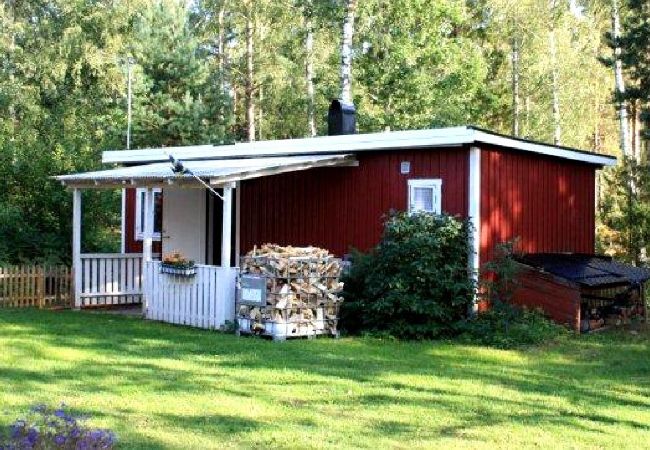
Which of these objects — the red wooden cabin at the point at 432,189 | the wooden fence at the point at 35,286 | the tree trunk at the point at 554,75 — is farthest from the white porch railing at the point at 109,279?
the tree trunk at the point at 554,75

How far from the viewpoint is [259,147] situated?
50.4ft

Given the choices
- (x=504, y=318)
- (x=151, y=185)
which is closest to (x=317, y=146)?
(x=151, y=185)

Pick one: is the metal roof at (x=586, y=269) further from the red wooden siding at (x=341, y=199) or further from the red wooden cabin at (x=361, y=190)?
the red wooden siding at (x=341, y=199)

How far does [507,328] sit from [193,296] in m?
4.58

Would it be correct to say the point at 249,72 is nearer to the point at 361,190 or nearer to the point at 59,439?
the point at 361,190

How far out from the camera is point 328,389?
8055 mm

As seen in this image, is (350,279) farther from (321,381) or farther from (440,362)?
(321,381)

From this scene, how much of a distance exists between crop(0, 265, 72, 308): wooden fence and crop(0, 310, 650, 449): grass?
3037 millimetres

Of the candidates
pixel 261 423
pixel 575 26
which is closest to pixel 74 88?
pixel 575 26

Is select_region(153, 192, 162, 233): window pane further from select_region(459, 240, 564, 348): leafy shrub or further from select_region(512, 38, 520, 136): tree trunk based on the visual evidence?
select_region(512, 38, 520, 136): tree trunk

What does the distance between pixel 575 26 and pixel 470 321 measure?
75.6 ft

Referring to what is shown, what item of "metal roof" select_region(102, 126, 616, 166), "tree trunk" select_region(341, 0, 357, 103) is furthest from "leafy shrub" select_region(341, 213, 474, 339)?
"tree trunk" select_region(341, 0, 357, 103)

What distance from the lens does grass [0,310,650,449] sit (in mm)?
6410

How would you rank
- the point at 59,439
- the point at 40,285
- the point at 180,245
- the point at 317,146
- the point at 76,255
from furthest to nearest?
1. the point at 180,245
2. the point at 40,285
3. the point at 76,255
4. the point at 317,146
5. the point at 59,439
